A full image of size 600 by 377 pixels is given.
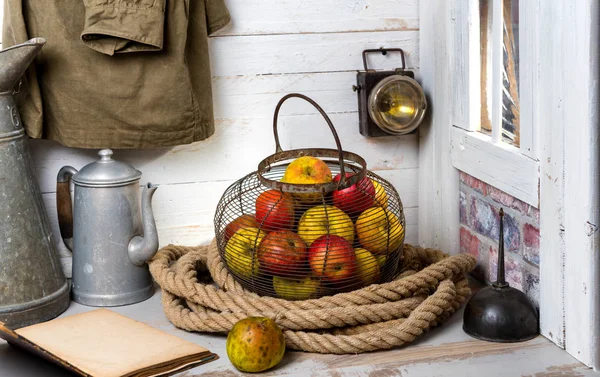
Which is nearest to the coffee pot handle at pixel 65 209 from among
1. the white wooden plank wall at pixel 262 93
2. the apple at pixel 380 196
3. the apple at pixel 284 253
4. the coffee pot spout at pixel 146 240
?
the white wooden plank wall at pixel 262 93

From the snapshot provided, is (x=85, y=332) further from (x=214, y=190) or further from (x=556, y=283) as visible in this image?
(x=556, y=283)

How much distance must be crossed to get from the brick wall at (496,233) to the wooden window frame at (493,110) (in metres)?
0.03

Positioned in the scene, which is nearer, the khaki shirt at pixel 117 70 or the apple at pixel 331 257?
the apple at pixel 331 257

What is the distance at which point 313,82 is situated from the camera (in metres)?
1.94

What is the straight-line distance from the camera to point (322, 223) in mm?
1520

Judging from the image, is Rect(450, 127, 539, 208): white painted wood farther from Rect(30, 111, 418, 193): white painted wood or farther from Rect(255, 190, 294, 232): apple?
Rect(255, 190, 294, 232): apple

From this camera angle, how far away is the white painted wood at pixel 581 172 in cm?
128

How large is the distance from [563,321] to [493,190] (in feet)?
Result: 1.13

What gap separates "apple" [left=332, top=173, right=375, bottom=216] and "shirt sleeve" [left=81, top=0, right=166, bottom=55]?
0.47 m

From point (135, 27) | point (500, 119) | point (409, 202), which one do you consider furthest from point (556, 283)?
point (135, 27)

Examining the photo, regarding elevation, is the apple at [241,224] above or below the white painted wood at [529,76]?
below

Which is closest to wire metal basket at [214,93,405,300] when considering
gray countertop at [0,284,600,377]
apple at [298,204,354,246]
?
apple at [298,204,354,246]

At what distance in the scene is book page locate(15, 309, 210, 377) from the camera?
1.35 meters

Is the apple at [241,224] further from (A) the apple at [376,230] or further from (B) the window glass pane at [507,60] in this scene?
(B) the window glass pane at [507,60]
